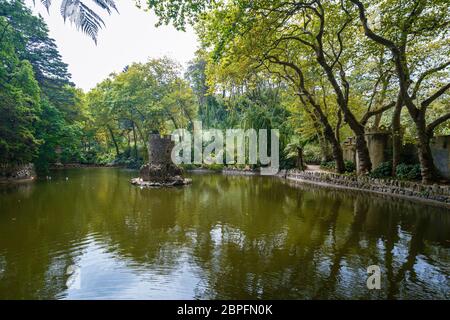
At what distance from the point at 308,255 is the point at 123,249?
344cm

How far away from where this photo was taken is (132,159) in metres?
34.7

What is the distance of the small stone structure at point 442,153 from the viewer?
12.9 meters

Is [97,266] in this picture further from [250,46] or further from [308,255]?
[250,46]

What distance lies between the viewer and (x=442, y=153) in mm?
13117

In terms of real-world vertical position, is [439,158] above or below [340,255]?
above

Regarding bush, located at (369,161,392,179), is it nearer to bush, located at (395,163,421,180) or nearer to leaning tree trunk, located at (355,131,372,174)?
bush, located at (395,163,421,180)

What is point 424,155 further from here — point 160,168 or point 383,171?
point 160,168

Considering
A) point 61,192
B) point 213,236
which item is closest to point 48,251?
point 213,236

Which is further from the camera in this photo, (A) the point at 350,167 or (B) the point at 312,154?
(B) the point at 312,154

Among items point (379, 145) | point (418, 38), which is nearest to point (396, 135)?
point (379, 145)

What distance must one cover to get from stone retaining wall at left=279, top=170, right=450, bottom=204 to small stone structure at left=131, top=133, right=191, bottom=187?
298 inches

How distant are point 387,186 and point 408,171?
125cm

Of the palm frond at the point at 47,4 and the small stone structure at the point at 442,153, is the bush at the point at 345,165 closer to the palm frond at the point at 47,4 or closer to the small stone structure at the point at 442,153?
the small stone structure at the point at 442,153

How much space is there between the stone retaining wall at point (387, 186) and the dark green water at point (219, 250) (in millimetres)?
944
